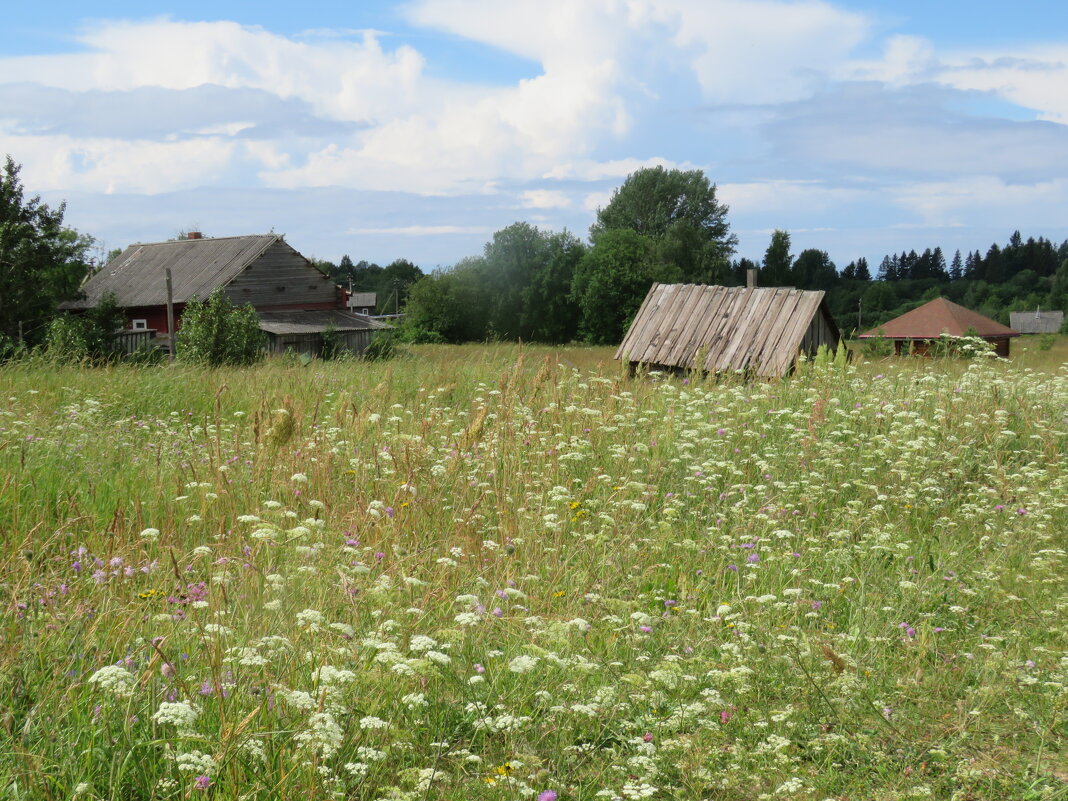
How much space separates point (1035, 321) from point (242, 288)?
105996 mm

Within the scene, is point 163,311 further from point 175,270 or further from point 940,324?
point 940,324

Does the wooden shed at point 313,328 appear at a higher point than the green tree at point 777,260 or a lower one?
lower

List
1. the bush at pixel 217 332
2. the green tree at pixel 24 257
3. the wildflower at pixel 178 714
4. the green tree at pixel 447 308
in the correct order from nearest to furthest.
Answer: the wildflower at pixel 178 714 < the bush at pixel 217 332 < the green tree at pixel 24 257 < the green tree at pixel 447 308

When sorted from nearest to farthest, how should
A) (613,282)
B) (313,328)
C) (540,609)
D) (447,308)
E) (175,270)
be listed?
(540,609), (313,328), (175,270), (447,308), (613,282)

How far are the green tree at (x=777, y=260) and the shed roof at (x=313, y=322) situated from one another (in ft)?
182

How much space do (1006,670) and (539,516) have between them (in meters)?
2.44

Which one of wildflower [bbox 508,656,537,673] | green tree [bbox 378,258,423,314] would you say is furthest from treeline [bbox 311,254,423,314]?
wildflower [bbox 508,656,537,673]

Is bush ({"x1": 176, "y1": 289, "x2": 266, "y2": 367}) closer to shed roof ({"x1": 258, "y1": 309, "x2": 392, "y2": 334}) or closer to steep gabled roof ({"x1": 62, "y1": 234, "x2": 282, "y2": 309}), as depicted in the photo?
shed roof ({"x1": 258, "y1": 309, "x2": 392, "y2": 334})

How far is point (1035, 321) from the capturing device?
11412cm

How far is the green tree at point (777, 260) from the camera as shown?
92125 millimetres

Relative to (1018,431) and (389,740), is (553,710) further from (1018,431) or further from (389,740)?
(1018,431)

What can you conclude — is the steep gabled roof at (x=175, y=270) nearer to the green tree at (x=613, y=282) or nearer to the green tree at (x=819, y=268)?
the green tree at (x=613, y=282)

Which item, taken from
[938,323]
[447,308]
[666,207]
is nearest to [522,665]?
[447,308]

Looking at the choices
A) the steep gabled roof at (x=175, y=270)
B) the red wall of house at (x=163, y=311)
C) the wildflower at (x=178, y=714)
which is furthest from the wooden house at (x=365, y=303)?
the wildflower at (x=178, y=714)
